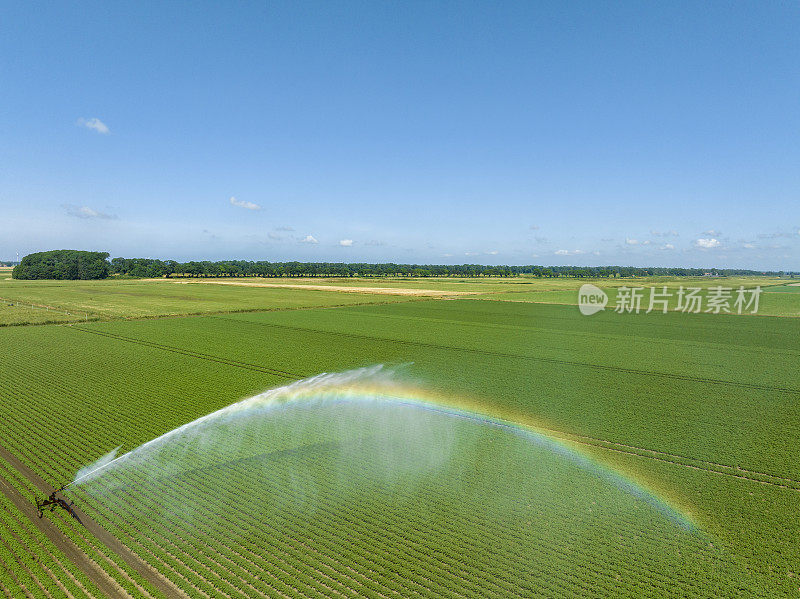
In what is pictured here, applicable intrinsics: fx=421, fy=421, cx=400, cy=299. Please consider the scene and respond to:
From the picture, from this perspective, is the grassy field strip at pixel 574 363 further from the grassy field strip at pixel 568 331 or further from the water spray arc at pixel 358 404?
the water spray arc at pixel 358 404

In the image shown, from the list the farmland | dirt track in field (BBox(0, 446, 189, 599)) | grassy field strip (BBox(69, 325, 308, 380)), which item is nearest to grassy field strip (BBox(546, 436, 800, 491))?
the farmland

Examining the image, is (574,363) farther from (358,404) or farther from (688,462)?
(358,404)

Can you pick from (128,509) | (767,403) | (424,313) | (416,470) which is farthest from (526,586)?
(424,313)

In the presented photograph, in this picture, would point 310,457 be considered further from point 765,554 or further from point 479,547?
point 765,554

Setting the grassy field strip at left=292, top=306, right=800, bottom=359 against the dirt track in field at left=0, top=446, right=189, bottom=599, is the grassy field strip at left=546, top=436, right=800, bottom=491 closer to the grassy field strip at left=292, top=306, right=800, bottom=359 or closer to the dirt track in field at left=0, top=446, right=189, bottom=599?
the dirt track in field at left=0, top=446, right=189, bottom=599

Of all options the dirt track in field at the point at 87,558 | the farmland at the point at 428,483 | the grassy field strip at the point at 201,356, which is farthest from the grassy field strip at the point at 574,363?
the dirt track in field at the point at 87,558
